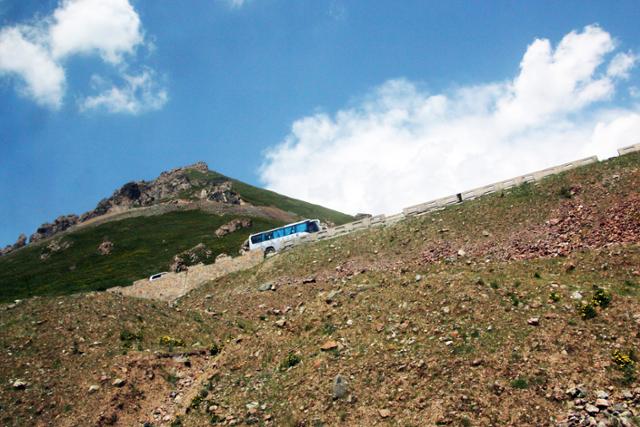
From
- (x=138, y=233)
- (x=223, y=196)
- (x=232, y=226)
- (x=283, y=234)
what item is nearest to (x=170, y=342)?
(x=283, y=234)

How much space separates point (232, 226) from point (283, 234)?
50.3 metres

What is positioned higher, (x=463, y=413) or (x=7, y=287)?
(x=7, y=287)

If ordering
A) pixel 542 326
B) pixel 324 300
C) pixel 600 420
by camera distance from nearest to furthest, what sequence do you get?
pixel 600 420 < pixel 542 326 < pixel 324 300

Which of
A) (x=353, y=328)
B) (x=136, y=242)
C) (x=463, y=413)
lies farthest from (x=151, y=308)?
(x=136, y=242)

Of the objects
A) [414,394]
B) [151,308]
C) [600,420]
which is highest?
[151,308]

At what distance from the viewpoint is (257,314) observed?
34094 millimetres

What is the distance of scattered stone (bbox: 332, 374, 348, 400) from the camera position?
64.4 feet

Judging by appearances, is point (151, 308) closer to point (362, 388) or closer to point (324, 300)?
point (324, 300)

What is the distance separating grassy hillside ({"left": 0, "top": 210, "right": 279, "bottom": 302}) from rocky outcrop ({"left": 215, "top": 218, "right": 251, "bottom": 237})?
1.60 meters

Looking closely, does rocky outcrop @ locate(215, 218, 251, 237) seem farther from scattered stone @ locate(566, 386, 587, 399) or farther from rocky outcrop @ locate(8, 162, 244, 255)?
scattered stone @ locate(566, 386, 587, 399)

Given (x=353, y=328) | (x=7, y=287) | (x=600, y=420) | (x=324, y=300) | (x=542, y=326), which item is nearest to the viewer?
(x=600, y=420)

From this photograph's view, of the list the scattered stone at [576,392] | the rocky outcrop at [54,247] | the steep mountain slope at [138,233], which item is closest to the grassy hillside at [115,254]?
the steep mountain slope at [138,233]

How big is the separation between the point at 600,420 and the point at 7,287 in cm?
10131

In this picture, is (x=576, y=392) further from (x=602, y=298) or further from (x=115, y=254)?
(x=115, y=254)
